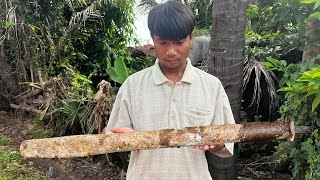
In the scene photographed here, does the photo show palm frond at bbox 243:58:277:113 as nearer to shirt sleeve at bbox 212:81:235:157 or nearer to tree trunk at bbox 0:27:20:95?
shirt sleeve at bbox 212:81:235:157

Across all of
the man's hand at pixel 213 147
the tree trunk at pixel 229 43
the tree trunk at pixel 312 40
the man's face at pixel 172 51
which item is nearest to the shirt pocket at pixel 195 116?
the man's hand at pixel 213 147

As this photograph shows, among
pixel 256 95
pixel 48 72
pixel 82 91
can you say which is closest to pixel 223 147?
pixel 256 95

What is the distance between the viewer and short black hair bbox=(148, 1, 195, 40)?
1.43 meters

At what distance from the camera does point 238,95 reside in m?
2.72

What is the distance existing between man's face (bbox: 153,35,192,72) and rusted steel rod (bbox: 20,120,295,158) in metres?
0.32

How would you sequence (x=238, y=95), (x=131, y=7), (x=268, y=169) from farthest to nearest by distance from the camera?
(x=131, y=7) → (x=268, y=169) → (x=238, y=95)

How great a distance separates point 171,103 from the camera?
5.06ft

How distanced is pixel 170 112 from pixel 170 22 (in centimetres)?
41

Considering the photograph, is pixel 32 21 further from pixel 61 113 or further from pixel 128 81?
pixel 128 81

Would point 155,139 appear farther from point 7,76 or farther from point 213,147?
point 7,76

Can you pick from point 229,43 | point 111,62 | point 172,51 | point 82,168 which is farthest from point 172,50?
point 111,62

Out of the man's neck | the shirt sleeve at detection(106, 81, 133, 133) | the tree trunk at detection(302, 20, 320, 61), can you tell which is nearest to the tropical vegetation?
the tree trunk at detection(302, 20, 320, 61)

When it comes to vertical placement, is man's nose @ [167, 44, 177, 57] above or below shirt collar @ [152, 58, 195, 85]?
above

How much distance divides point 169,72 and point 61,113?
12.7 ft
